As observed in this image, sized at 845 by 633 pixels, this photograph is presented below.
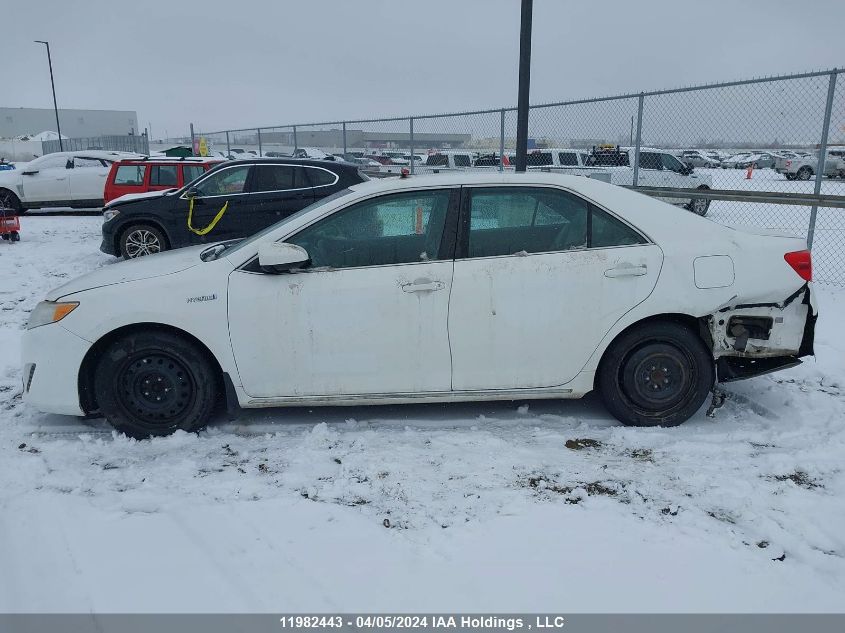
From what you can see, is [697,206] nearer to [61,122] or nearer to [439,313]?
[439,313]

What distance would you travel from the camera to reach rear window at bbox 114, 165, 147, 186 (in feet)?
43.0

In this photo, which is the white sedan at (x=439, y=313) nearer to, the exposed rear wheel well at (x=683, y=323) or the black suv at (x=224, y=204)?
the exposed rear wheel well at (x=683, y=323)

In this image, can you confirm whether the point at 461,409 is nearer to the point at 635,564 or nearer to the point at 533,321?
the point at 533,321

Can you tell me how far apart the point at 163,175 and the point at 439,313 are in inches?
425

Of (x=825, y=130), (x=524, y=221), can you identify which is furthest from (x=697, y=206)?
(x=524, y=221)

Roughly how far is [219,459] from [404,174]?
2150 mm

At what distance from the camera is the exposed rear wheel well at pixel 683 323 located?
13.6ft

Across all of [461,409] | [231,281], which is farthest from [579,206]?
[231,281]

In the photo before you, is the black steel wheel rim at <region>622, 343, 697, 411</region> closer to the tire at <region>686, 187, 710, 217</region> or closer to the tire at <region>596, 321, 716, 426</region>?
the tire at <region>596, 321, 716, 426</region>

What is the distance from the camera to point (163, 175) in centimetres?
1310

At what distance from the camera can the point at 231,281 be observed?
406 cm

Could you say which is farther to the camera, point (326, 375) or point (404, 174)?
point (404, 174)

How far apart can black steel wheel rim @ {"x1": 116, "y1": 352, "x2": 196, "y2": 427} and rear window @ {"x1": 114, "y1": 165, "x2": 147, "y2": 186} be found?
33.4 ft

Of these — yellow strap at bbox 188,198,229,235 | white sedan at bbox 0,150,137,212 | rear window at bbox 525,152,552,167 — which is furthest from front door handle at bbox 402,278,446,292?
white sedan at bbox 0,150,137,212
